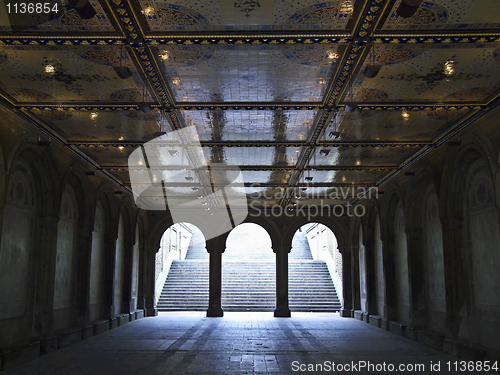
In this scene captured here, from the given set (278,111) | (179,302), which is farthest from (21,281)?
(179,302)

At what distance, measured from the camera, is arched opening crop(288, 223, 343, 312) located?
25.3 metres

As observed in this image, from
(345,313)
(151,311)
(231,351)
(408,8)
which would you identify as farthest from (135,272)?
(408,8)

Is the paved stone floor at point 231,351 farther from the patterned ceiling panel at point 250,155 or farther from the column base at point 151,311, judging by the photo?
the patterned ceiling panel at point 250,155

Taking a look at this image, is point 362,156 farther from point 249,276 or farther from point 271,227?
point 249,276

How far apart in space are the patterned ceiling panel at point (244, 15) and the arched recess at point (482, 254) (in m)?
5.73

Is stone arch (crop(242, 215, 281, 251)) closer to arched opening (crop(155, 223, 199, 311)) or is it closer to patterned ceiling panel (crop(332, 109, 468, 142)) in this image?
arched opening (crop(155, 223, 199, 311))

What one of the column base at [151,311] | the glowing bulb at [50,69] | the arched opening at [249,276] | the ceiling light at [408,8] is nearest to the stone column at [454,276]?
the ceiling light at [408,8]

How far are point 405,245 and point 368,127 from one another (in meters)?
6.49

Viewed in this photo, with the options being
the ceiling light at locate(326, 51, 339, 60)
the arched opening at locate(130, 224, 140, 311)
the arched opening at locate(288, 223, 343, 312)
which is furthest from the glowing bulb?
the arched opening at locate(288, 223, 343, 312)

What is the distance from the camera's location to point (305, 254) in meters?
36.2

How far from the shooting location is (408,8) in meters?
6.10

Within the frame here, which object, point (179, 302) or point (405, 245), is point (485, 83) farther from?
point (179, 302)
